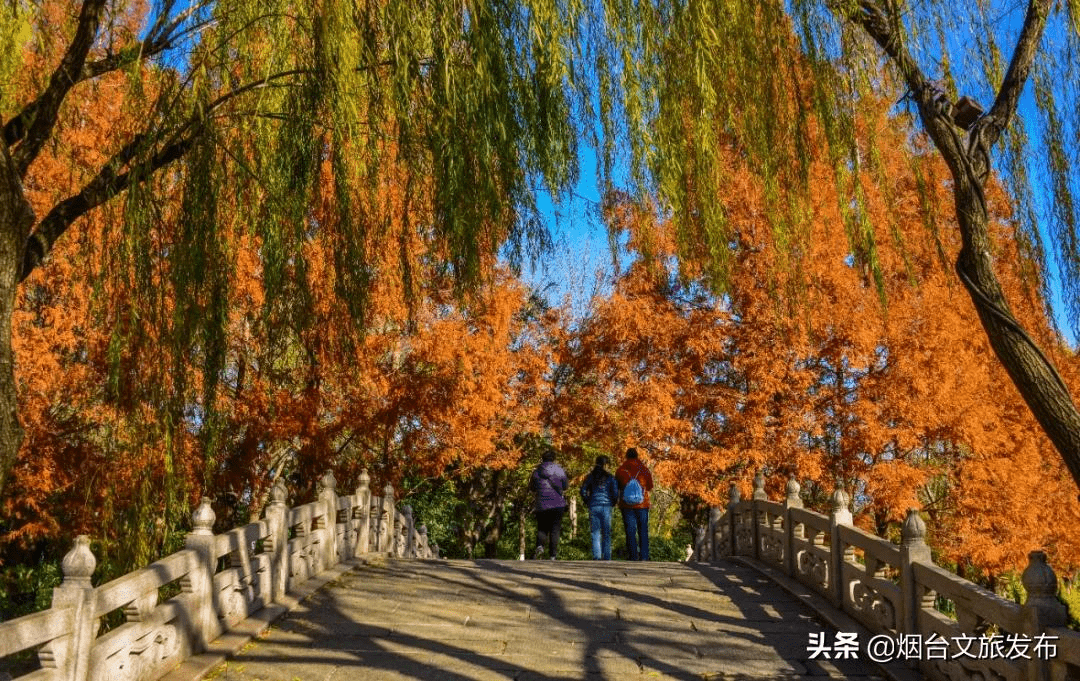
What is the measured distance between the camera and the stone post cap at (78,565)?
157 inches

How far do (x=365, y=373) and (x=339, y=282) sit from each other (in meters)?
6.84

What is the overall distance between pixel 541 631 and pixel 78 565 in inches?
128

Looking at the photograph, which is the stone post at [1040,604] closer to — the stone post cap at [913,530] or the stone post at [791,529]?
the stone post cap at [913,530]

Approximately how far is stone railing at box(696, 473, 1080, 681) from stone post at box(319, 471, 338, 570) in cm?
429

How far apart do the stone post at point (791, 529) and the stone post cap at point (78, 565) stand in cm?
612

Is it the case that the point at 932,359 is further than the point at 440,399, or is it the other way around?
the point at 440,399

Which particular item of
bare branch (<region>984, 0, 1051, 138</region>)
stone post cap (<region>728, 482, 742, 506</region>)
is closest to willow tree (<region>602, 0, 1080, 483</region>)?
bare branch (<region>984, 0, 1051, 138</region>)

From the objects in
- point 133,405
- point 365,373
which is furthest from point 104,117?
point 133,405

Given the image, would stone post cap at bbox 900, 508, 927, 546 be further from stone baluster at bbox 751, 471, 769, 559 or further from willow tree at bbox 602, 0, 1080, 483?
stone baluster at bbox 751, 471, 769, 559

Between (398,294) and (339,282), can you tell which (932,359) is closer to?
(398,294)

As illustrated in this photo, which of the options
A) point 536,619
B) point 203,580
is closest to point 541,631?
point 536,619

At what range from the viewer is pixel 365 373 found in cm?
1118

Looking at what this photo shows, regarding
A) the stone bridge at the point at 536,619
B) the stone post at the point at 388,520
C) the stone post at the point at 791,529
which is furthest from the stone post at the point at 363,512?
the stone post at the point at 791,529

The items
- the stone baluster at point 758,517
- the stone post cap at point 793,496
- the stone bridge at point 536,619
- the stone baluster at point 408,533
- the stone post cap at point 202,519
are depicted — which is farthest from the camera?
the stone baluster at point 408,533
